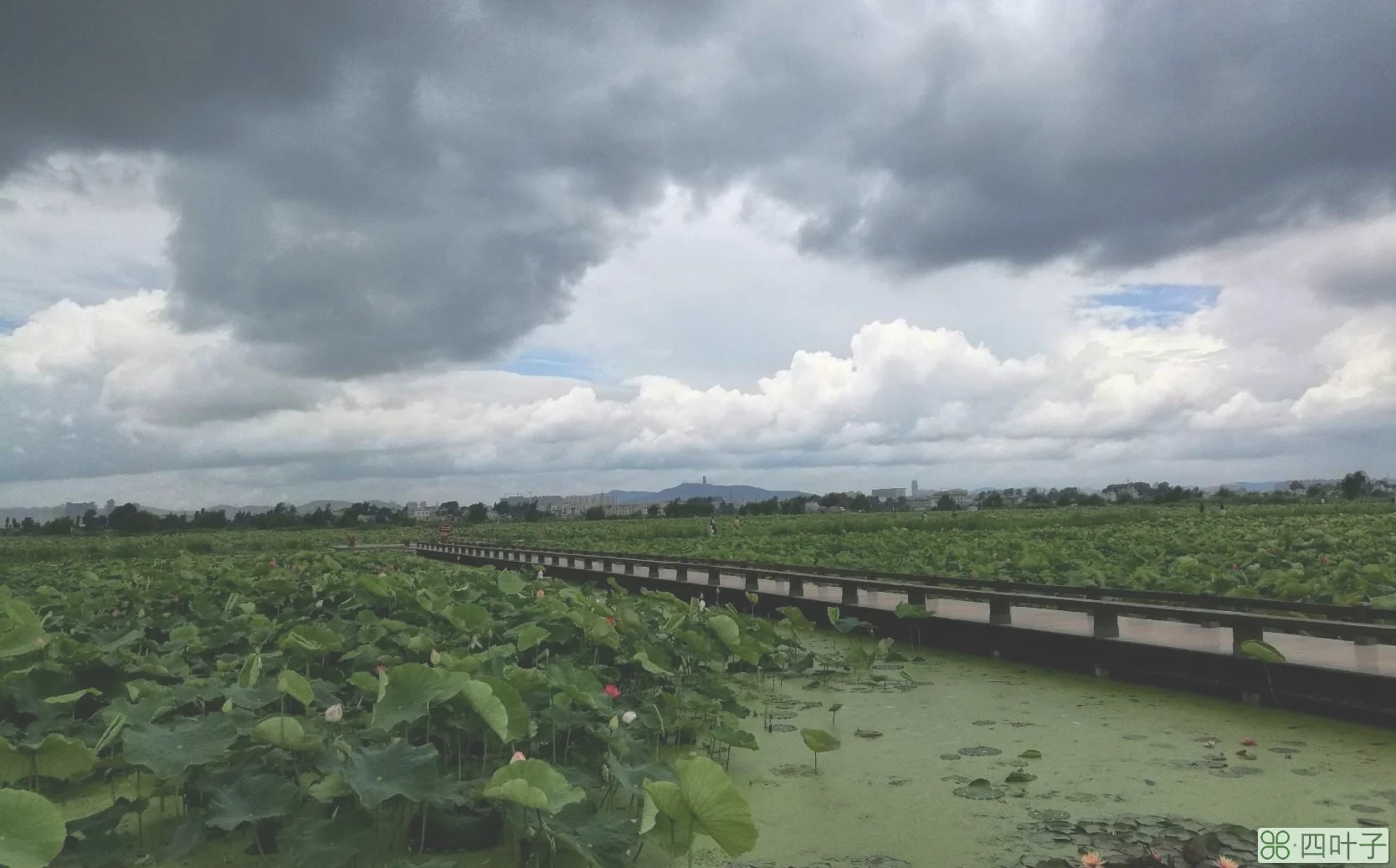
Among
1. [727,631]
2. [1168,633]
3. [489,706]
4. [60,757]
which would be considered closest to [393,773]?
[489,706]

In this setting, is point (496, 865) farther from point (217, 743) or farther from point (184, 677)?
point (184, 677)

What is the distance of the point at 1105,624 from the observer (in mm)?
6121

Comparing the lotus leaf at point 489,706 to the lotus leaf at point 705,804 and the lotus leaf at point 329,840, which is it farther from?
the lotus leaf at point 705,804

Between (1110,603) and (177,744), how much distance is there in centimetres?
548

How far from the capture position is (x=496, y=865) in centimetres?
258

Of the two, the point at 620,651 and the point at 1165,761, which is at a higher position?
the point at 620,651

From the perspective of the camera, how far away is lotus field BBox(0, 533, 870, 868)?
7.38ft

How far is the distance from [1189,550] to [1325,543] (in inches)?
67.9

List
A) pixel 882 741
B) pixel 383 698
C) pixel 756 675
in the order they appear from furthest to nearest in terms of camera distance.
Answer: pixel 756 675
pixel 882 741
pixel 383 698

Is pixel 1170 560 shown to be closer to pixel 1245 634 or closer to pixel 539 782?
pixel 1245 634

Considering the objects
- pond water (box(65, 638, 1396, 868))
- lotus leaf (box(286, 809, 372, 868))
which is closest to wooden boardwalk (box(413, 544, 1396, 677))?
pond water (box(65, 638, 1396, 868))

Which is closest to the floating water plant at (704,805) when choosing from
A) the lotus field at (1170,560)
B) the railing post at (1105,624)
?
the railing post at (1105,624)

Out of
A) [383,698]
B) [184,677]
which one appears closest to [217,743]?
[383,698]

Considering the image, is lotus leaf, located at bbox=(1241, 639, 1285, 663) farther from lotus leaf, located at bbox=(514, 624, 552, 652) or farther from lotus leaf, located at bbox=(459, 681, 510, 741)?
lotus leaf, located at bbox=(459, 681, 510, 741)
